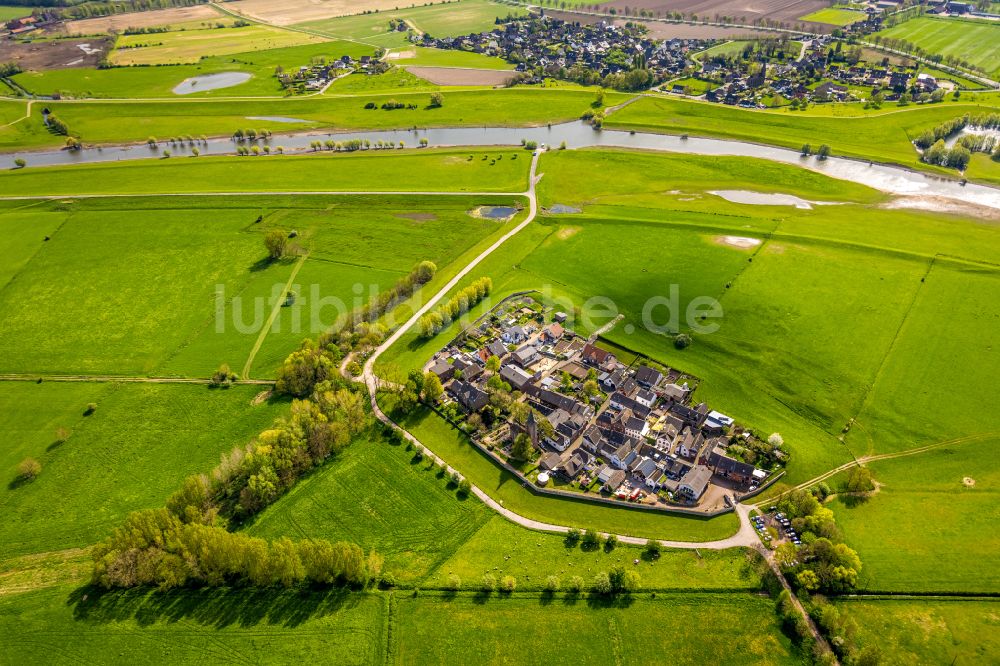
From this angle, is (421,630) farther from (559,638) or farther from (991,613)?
(991,613)

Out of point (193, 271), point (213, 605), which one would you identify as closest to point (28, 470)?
point (213, 605)

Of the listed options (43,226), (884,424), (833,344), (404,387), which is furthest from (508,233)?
(43,226)

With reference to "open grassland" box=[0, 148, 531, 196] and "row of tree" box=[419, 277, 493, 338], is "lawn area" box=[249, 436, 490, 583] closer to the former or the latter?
"row of tree" box=[419, 277, 493, 338]

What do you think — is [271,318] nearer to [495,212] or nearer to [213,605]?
[213,605]

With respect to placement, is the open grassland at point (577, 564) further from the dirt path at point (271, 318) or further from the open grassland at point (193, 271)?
the dirt path at point (271, 318)

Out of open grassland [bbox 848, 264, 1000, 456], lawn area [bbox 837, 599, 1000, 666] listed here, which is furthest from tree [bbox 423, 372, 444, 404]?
open grassland [bbox 848, 264, 1000, 456]

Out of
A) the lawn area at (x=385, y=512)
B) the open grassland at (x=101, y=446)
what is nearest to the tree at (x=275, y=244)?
the open grassland at (x=101, y=446)
